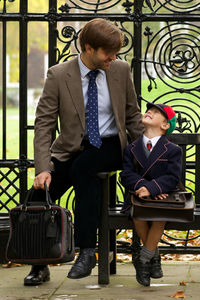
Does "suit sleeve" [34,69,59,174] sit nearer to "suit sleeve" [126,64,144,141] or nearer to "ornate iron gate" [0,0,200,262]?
"suit sleeve" [126,64,144,141]

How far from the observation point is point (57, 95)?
5.10 meters

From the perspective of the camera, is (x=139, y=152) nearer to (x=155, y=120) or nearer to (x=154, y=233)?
(x=155, y=120)

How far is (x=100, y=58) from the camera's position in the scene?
4930 millimetres

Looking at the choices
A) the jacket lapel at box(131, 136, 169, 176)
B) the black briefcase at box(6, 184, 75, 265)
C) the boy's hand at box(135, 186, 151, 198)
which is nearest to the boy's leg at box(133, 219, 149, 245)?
the boy's hand at box(135, 186, 151, 198)

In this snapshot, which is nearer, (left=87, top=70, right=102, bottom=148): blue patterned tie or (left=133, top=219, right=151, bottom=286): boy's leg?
(left=133, top=219, right=151, bottom=286): boy's leg

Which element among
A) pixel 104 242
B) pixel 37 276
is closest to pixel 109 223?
pixel 104 242

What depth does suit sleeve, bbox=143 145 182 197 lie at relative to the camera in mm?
4793

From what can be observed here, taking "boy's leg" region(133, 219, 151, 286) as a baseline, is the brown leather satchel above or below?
above

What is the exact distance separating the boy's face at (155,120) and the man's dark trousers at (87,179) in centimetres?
29

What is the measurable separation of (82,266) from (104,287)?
379mm

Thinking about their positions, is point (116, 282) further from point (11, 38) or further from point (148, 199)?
point (11, 38)

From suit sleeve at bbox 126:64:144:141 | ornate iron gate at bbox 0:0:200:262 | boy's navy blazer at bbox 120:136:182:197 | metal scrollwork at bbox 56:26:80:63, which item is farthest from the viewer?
metal scrollwork at bbox 56:26:80:63

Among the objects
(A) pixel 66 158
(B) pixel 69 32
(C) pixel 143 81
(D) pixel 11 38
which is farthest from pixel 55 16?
(D) pixel 11 38

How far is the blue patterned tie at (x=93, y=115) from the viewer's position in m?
5.05
